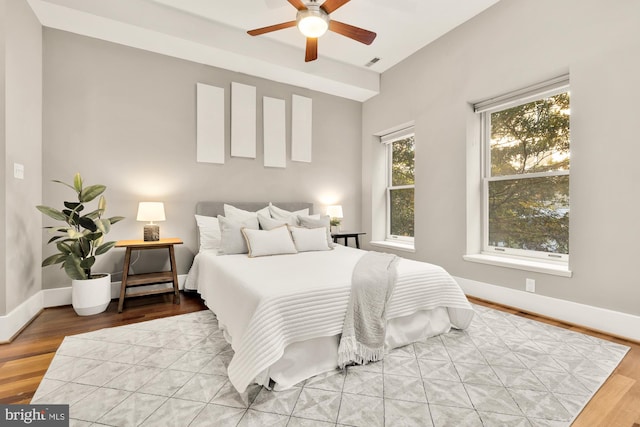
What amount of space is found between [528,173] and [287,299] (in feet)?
9.52

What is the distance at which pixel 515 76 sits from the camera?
9.93 ft

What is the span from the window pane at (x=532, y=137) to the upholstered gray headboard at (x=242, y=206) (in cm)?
257

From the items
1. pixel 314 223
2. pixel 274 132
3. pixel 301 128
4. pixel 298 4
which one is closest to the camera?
pixel 298 4

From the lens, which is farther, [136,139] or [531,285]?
[136,139]

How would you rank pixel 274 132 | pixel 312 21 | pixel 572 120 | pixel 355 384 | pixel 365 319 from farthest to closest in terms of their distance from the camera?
pixel 274 132
pixel 572 120
pixel 312 21
pixel 365 319
pixel 355 384

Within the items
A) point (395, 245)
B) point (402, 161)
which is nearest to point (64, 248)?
point (395, 245)

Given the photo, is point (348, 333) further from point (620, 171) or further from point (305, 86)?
point (305, 86)

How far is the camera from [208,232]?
358 cm

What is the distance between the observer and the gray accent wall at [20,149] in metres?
2.31

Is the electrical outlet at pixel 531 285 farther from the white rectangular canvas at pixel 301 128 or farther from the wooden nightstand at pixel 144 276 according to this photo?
the wooden nightstand at pixel 144 276

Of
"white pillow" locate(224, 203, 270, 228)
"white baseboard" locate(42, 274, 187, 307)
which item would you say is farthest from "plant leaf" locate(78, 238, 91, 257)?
"white pillow" locate(224, 203, 270, 228)

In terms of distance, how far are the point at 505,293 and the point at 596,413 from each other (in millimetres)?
1742

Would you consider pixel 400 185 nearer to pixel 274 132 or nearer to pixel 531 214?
pixel 531 214

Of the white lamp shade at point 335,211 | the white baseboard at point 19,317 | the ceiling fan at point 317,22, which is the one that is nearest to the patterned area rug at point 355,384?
the white baseboard at point 19,317
